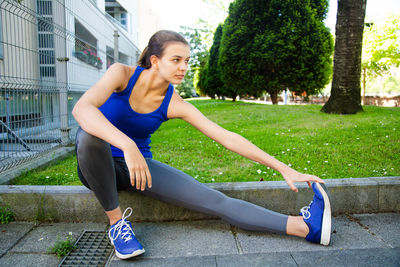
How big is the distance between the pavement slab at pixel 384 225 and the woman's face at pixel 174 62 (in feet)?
6.02

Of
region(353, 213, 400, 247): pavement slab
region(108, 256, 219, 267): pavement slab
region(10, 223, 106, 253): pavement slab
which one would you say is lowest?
region(10, 223, 106, 253): pavement slab

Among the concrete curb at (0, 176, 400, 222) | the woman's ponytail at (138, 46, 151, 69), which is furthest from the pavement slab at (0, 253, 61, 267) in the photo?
the woman's ponytail at (138, 46, 151, 69)

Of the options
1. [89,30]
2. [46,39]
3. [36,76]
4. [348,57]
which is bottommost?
[36,76]

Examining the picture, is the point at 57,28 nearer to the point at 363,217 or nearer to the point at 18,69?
the point at 18,69

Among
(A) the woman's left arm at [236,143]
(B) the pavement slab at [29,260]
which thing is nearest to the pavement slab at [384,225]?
(A) the woman's left arm at [236,143]

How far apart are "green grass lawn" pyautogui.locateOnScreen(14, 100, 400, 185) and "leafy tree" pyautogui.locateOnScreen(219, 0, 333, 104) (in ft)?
22.4

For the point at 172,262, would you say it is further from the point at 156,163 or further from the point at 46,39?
the point at 46,39

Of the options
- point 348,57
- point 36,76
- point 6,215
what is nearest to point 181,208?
point 6,215

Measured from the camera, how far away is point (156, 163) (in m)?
2.41

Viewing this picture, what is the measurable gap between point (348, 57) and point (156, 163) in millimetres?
6789

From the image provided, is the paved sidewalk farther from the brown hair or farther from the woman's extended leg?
the brown hair

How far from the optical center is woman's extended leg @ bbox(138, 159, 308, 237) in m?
2.22

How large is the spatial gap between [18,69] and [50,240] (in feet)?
7.76

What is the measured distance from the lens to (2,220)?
245 cm
